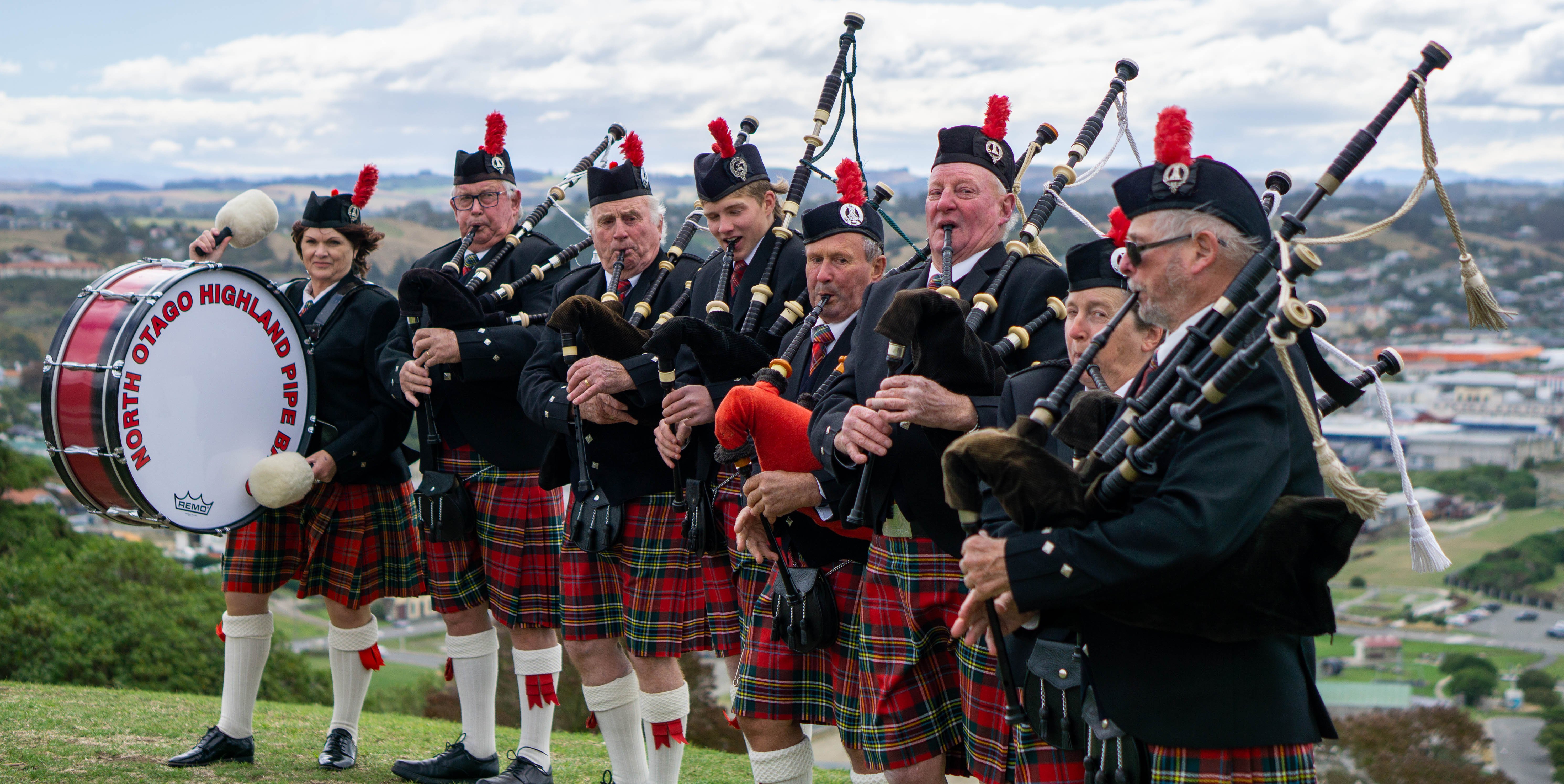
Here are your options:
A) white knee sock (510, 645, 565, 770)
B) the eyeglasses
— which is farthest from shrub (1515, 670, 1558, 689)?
the eyeglasses

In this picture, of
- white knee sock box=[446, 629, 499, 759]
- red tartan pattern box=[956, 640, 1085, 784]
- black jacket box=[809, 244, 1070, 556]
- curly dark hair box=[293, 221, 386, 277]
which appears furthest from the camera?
curly dark hair box=[293, 221, 386, 277]

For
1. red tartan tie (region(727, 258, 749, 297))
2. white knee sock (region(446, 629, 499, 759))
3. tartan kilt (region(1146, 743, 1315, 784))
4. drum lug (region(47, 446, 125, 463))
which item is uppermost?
red tartan tie (region(727, 258, 749, 297))

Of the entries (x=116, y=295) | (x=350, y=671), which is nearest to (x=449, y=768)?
(x=350, y=671)

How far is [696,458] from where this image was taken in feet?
10.8

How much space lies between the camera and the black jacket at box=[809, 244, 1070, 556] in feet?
8.15

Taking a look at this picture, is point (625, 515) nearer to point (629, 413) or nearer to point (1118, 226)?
point (629, 413)

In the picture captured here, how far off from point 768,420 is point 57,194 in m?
60.1

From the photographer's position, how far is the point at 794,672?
287 centimetres

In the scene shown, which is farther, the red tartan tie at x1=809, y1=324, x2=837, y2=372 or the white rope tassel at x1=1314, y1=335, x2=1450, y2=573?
the red tartan tie at x1=809, y1=324, x2=837, y2=372

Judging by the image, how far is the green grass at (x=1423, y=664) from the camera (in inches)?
843

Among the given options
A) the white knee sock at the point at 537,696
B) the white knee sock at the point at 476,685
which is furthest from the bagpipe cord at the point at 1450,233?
the white knee sock at the point at 476,685

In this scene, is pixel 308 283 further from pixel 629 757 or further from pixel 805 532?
pixel 805 532

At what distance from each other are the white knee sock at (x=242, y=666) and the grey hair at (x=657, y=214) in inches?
70.5

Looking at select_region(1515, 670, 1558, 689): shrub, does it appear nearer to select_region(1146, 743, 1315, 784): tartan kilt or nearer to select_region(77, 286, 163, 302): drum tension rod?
select_region(1146, 743, 1315, 784): tartan kilt
